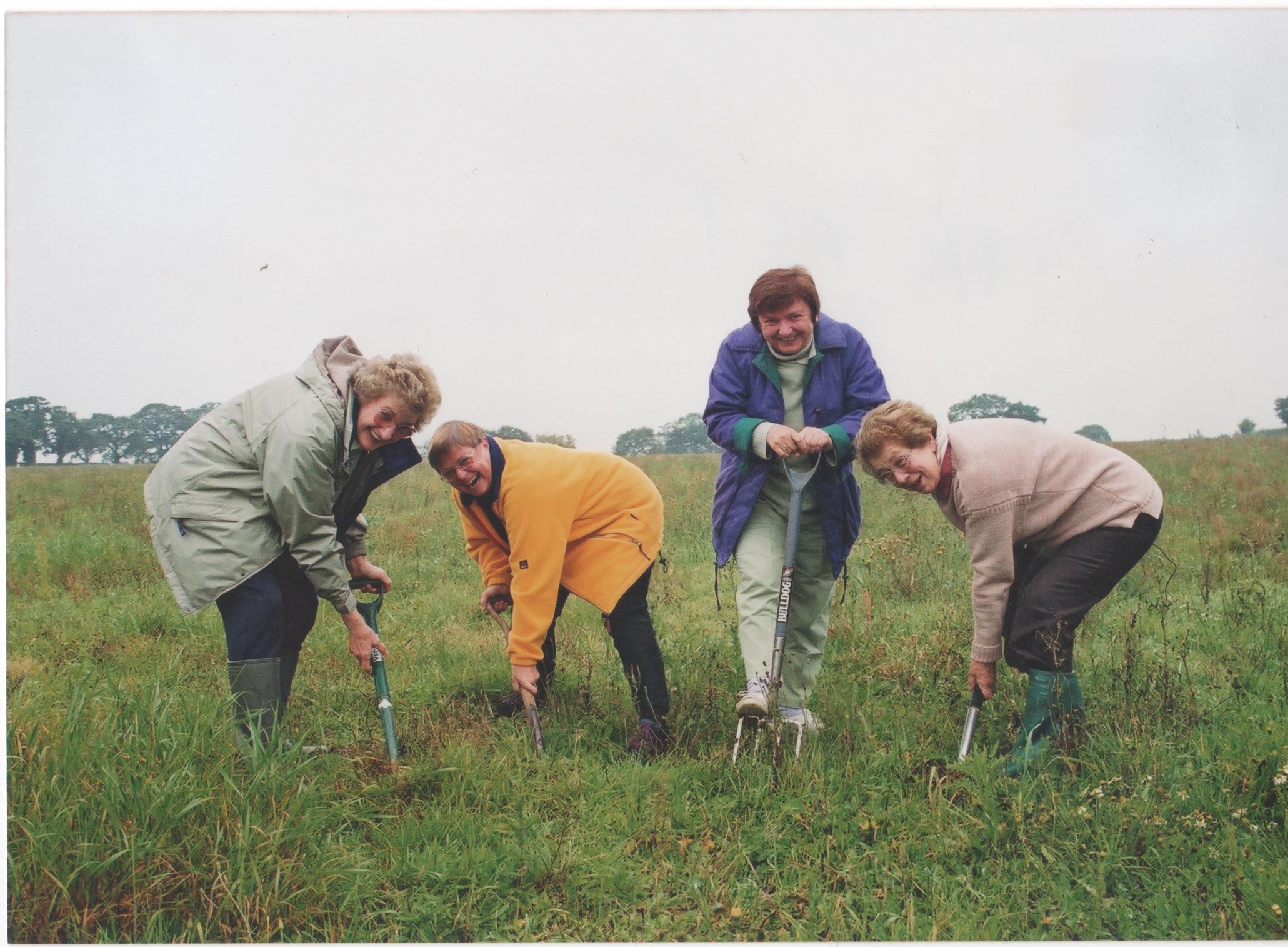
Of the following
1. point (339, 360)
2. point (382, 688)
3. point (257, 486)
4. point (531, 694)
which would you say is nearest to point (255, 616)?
point (257, 486)

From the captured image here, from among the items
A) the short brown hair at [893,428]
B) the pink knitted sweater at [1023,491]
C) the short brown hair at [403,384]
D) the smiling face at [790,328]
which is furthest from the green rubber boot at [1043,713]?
the short brown hair at [403,384]

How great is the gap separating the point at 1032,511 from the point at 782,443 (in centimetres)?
98

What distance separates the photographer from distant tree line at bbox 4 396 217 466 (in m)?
3.44

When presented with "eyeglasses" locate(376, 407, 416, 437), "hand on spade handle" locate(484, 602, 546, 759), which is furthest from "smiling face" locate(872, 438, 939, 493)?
"eyeglasses" locate(376, 407, 416, 437)

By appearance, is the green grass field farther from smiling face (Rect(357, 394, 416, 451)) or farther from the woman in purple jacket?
smiling face (Rect(357, 394, 416, 451))

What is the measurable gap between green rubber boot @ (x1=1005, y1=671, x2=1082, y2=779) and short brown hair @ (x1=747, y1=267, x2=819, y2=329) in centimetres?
170

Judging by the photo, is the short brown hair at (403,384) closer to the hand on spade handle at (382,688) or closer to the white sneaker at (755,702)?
the hand on spade handle at (382,688)

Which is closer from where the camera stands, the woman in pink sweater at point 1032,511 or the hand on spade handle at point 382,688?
the woman in pink sweater at point 1032,511

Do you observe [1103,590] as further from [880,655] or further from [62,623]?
[62,623]

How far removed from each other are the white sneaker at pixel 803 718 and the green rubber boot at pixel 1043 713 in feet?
2.48

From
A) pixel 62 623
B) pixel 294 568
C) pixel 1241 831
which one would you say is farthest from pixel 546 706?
pixel 62 623

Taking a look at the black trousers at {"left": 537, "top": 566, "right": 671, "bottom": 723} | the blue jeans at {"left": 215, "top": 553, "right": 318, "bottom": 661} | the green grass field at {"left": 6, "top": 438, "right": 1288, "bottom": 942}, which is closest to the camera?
the green grass field at {"left": 6, "top": 438, "right": 1288, "bottom": 942}

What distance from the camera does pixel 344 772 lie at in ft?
10.8

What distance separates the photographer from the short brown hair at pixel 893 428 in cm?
314
